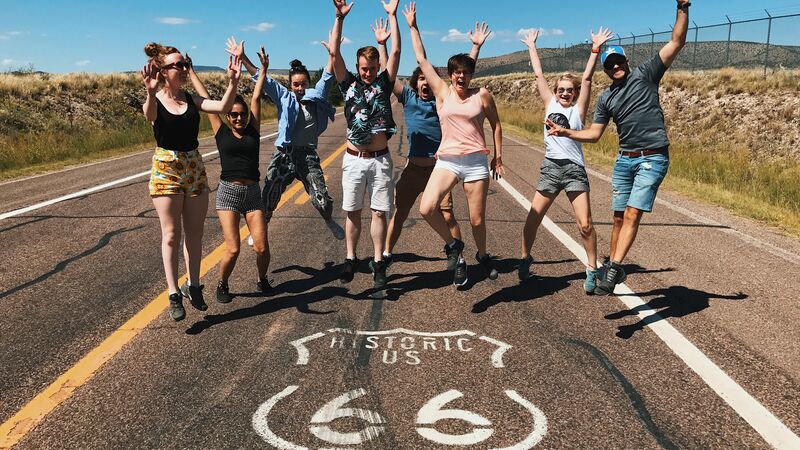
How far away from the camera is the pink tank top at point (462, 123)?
16.5ft

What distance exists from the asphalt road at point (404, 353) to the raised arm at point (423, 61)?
Result: 5.67ft

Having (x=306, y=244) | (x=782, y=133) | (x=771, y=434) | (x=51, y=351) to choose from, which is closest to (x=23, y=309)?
(x=51, y=351)

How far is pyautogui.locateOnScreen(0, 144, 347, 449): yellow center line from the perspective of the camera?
120 inches

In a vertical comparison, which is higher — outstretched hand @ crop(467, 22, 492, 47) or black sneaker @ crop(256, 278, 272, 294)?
outstretched hand @ crop(467, 22, 492, 47)

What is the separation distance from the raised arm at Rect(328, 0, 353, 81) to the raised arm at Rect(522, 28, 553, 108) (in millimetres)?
1624

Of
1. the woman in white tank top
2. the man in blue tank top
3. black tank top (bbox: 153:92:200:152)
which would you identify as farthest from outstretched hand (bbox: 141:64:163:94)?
the woman in white tank top

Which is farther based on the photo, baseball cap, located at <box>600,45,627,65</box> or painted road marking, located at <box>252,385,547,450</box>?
baseball cap, located at <box>600,45,627,65</box>

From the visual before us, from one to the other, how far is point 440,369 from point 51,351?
2.54 meters

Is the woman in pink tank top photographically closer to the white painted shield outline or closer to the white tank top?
the white tank top

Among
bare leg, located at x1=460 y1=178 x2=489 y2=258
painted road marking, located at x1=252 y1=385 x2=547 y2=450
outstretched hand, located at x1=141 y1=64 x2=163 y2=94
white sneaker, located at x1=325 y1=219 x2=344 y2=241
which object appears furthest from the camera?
white sneaker, located at x1=325 y1=219 x2=344 y2=241

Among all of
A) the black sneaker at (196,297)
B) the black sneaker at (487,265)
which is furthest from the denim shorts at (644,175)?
the black sneaker at (196,297)

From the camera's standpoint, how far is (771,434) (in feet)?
9.77

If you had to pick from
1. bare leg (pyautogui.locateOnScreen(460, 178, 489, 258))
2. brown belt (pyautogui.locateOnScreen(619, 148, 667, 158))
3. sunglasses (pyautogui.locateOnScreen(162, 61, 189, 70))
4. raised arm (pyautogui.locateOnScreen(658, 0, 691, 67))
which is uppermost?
raised arm (pyautogui.locateOnScreen(658, 0, 691, 67))

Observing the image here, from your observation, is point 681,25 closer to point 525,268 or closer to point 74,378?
point 525,268
